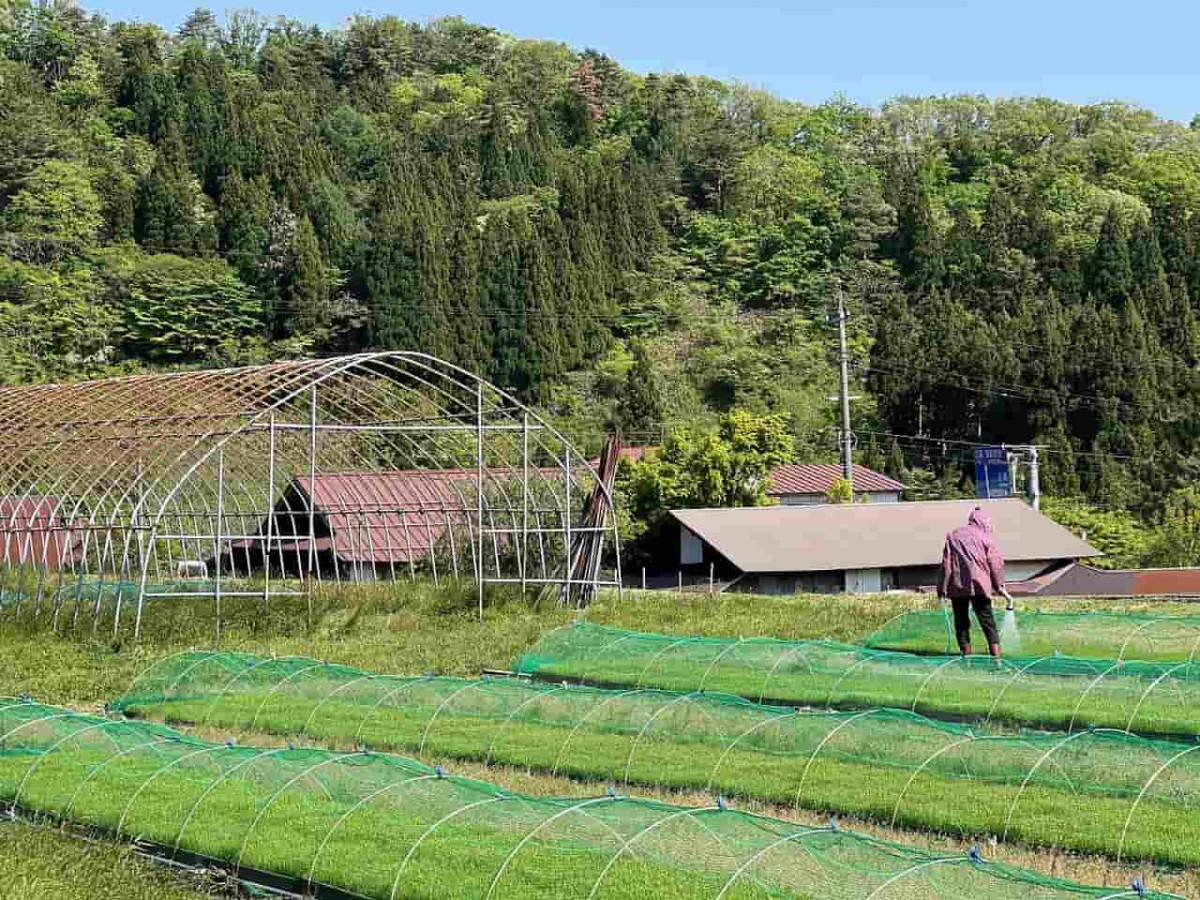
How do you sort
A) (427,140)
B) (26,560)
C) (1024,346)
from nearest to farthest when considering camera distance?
(26,560) < (1024,346) < (427,140)

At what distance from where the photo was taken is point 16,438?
22.9 meters

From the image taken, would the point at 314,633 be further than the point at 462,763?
Yes

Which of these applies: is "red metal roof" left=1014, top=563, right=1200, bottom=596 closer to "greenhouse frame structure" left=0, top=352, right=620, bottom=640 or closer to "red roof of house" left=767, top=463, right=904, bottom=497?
"greenhouse frame structure" left=0, top=352, right=620, bottom=640

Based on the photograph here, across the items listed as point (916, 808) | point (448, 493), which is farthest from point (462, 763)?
point (448, 493)

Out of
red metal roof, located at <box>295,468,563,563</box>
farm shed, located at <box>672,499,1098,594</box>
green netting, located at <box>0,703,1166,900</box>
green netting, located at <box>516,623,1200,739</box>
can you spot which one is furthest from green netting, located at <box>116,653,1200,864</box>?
farm shed, located at <box>672,499,1098,594</box>

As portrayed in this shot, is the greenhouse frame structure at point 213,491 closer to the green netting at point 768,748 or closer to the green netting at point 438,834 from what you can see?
the green netting at point 768,748

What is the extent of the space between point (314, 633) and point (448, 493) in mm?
10905

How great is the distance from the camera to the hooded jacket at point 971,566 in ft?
44.3

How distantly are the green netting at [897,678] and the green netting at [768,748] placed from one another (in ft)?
4.03

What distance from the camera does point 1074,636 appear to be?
51.0ft

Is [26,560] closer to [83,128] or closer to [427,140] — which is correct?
[83,128]

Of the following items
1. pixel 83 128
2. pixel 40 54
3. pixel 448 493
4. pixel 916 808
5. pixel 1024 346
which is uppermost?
pixel 40 54

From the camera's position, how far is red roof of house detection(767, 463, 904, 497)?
143 feet

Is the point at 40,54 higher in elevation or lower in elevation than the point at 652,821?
higher
